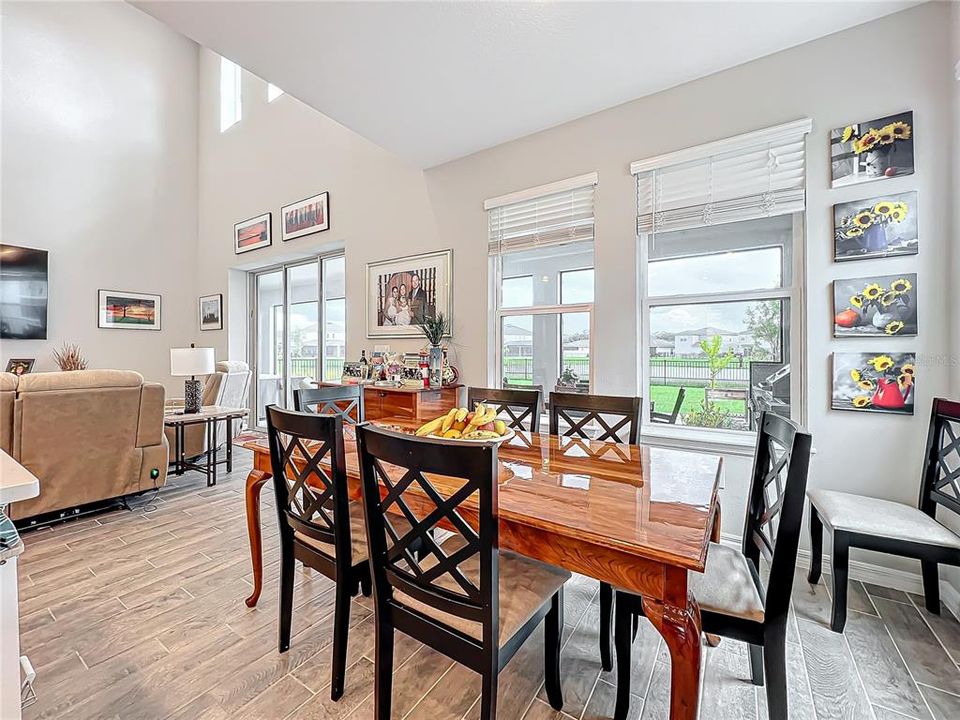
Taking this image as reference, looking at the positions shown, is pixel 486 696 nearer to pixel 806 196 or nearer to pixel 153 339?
pixel 806 196

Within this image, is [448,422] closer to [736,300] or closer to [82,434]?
[736,300]

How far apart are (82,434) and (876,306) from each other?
15.7ft

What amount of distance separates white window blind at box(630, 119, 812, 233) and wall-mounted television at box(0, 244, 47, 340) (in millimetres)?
6709

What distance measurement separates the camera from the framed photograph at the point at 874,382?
2.11 metres

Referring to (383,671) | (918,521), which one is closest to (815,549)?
(918,521)

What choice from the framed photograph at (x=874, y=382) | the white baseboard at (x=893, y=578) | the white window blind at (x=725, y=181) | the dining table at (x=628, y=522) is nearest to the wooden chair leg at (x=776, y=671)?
the dining table at (x=628, y=522)

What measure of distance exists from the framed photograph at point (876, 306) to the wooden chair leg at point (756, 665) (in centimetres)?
165

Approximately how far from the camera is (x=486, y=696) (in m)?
1.11

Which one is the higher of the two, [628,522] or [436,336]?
[436,336]

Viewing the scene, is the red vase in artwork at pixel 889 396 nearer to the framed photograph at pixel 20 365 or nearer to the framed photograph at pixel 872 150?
the framed photograph at pixel 872 150

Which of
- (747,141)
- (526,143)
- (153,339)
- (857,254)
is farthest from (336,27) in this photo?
(153,339)

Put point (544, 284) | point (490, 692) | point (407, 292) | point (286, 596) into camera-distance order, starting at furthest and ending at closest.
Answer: point (407, 292) → point (544, 284) → point (286, 596) → point (490, 692)

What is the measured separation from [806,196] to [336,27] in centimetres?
269

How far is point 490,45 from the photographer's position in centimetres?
236
